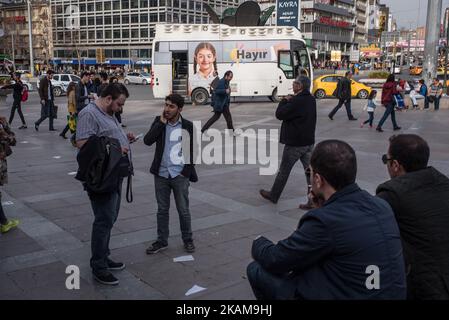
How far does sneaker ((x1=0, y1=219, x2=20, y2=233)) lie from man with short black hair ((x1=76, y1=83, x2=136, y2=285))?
187 cm

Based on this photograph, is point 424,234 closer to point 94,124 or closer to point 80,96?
point 94,124

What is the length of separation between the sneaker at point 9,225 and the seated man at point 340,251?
4.26 meters

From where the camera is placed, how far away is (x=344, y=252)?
214 cm

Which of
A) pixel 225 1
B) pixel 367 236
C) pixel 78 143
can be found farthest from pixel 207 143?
pixel 225 1

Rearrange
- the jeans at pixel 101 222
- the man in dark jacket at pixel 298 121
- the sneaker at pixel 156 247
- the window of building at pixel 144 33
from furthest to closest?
the window of building at pixel 144 33, the man in dark jacket at pixel 298 121, the sneaker at pixel 156 247, the jeans at pixel 101 222

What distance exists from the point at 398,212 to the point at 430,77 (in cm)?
2282

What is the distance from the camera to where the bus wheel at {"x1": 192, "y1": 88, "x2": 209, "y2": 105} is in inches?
954

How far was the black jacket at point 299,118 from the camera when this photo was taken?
21.2 feet

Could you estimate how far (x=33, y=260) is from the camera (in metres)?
4.79

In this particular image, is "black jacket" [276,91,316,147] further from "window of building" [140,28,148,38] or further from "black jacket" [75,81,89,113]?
"window of building" [140,28,148,38]

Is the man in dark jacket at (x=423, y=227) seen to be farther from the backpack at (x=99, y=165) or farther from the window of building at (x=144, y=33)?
the window of building at (x=144, y=33)

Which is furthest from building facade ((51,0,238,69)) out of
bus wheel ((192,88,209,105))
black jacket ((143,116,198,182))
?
black jacket ((143,116,198,182))

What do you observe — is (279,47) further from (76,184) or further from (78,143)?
(78,143)

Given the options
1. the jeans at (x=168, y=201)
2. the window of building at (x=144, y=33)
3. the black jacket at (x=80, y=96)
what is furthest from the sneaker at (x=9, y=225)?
the window of building at (x=144, y=33)
